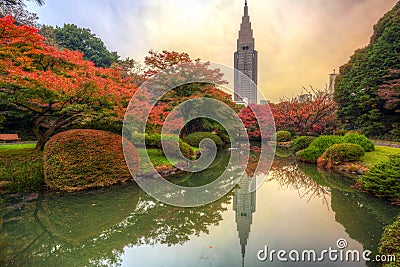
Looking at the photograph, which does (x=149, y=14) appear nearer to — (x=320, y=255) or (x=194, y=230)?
(x=194, y=230)

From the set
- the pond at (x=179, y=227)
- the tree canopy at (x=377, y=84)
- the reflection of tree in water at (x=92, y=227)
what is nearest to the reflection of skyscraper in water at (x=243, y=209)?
the pond at (x=179, y=227)

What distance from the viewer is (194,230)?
3439 millimetres

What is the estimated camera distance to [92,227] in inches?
136

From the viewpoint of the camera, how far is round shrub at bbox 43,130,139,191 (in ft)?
16.3

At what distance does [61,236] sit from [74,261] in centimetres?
80

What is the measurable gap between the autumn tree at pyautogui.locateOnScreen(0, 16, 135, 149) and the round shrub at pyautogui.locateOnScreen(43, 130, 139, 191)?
0.99 meters

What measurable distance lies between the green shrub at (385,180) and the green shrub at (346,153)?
2877 mm

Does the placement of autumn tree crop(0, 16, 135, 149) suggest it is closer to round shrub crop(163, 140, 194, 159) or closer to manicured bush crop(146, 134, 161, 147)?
manicured bush crop(146, 134, 161, 147)

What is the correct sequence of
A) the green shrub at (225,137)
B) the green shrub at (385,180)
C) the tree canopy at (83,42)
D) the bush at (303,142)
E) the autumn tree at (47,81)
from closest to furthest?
the green shrub at (385,180) → the autumn tree at (47,81) → the bush at (303,142) → the green shrub at (225,137) → the tree canopy at (83,42)

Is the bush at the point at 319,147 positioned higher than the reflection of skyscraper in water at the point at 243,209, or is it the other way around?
the bush at the point at 319,147

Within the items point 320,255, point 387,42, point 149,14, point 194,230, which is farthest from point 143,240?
point 387,42

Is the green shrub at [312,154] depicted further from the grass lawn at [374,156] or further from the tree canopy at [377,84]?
the tree canopy at [377,84]

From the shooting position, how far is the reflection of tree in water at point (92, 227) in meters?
2.71

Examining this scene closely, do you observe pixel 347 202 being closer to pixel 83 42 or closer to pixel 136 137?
pixel 136 137
